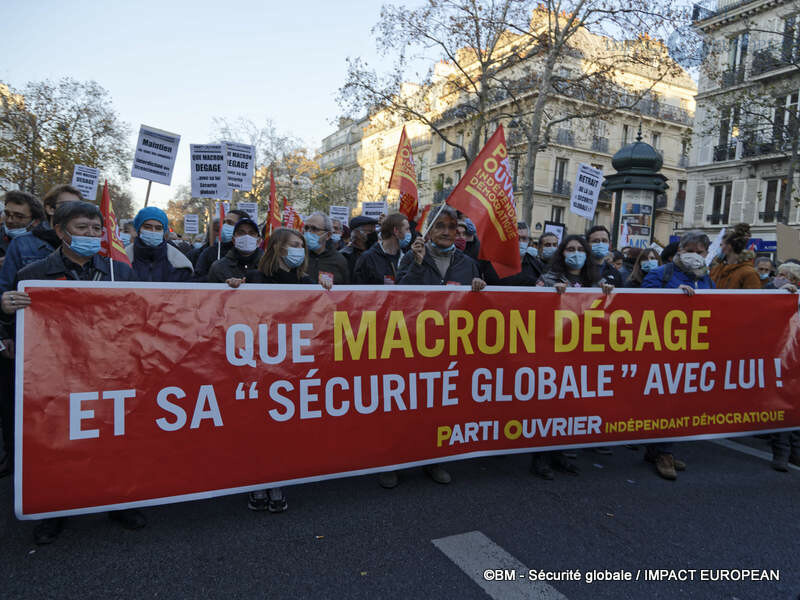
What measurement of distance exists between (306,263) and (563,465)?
244 cm

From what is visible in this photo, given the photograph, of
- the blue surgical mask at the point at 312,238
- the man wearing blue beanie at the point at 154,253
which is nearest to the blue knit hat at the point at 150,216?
the man wearing blue beanie at the point at 154,253

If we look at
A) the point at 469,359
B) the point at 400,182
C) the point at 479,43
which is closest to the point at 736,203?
the point at 479,43

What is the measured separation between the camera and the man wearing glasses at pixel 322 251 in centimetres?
544

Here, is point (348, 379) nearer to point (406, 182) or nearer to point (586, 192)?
point (406, 182)

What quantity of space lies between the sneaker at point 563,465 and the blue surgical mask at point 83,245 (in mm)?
3484

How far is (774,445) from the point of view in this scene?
4781 millimetres

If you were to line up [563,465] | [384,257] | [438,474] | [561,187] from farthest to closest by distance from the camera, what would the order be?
[561,187]
[384,257]
[563,465]
[438,474]

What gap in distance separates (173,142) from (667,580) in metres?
7.50

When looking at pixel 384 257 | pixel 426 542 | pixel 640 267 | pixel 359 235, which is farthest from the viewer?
pixel 359 235

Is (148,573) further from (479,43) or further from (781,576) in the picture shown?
(479,43)

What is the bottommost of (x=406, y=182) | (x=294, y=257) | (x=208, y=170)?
(x=294, y=257)

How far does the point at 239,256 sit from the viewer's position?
4.87 m

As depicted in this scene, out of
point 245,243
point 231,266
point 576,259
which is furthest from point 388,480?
point 576,259

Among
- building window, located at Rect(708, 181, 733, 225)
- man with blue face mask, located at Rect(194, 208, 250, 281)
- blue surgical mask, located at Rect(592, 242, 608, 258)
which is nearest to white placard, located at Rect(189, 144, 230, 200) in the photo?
man with blue face mask, located at Rect(194, 208, 250, 281)
